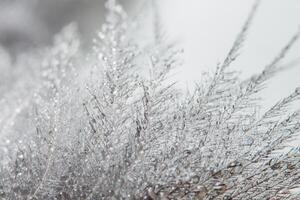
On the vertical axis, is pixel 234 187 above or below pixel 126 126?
below

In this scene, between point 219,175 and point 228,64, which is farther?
point 228,64

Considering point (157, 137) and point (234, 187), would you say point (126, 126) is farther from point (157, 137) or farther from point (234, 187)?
point (234, 187)

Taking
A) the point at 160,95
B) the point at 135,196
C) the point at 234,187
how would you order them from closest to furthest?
the point at 135,196
the point at 234,187
the point at 160,95

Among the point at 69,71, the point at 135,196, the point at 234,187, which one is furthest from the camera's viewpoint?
the point at 69,71

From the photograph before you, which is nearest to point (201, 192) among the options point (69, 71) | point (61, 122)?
point (61, 122)

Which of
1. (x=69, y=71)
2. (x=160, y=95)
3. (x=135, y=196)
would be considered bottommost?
(x=135, y=196)

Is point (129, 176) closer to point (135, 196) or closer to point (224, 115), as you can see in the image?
point (135, 196)

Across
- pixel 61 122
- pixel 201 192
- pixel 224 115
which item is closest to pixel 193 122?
pixel 224 115
